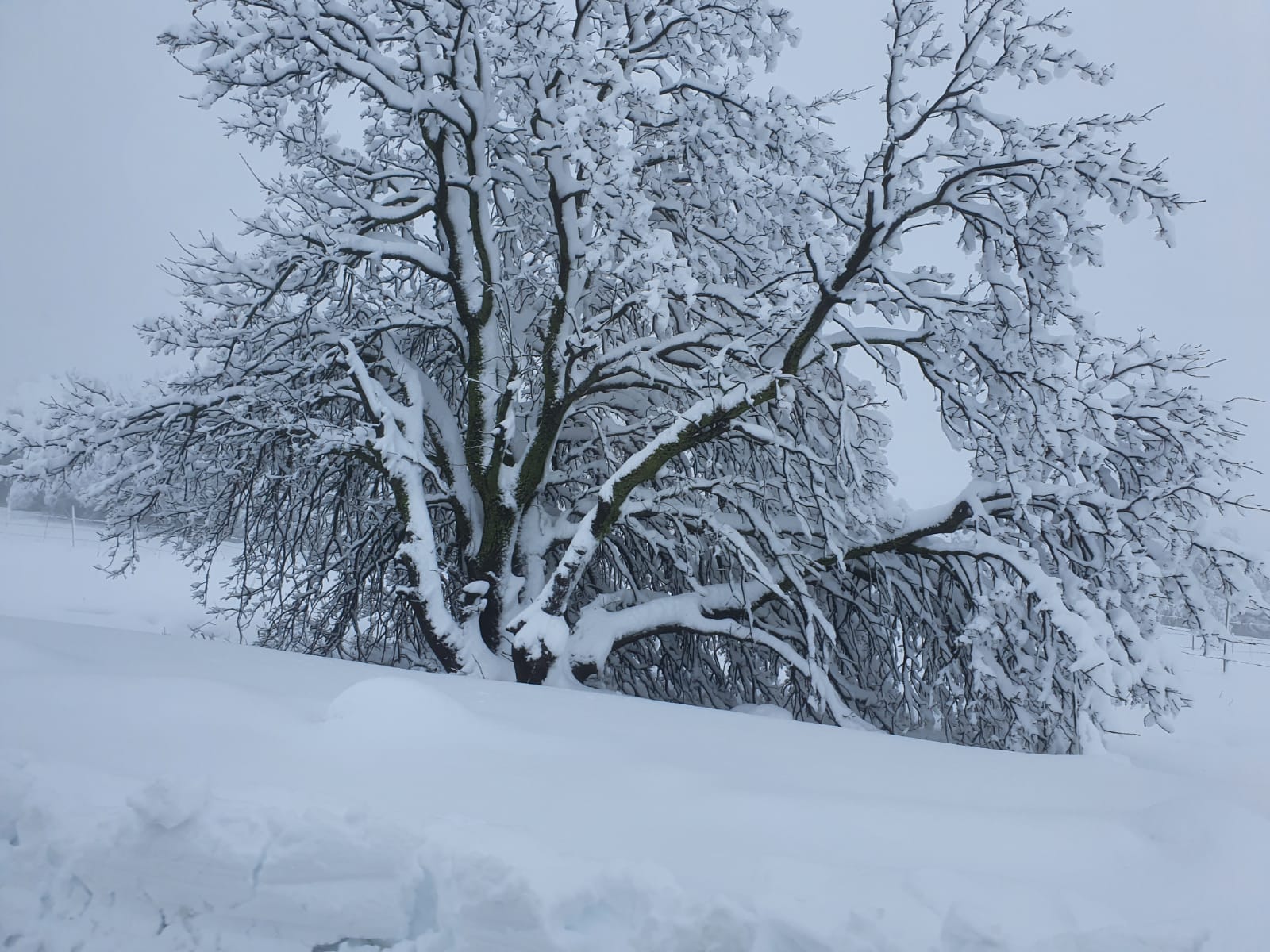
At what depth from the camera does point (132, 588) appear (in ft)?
60.1

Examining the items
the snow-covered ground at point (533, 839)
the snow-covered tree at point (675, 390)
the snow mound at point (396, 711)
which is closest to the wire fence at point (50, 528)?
the snow-covered tree at point (675, 390)

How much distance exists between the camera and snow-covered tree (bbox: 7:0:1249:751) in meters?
5.98

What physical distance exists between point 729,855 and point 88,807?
1.96 metres

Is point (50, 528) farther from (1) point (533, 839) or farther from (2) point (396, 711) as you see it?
(1) point (533, 839)

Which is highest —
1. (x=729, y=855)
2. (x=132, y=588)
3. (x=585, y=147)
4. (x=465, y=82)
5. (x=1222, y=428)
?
(x=465, y=82)

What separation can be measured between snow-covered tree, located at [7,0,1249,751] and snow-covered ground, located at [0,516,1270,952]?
2496mm

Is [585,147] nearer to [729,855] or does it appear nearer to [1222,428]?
[729,855]

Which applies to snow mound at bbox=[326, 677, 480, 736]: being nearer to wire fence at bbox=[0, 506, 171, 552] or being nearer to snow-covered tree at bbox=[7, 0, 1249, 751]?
snow-covered tree at bbox=[7, 0, 1249, 751]

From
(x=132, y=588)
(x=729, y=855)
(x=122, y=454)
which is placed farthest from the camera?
(x=132, y=588)

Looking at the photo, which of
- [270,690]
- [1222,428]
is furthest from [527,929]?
[1222,428]

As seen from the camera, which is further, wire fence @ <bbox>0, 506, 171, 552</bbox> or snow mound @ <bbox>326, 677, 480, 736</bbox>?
wire fence @ <bbox>0, 506, 171, 552</bbox>

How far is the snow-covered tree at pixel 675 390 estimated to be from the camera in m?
5.98

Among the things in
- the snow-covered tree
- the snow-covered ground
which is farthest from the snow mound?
the snow-covered tree

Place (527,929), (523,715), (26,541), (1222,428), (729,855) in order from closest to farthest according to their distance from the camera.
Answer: (527,929), (729,855), (523,715), (1222,428), (26,541)
